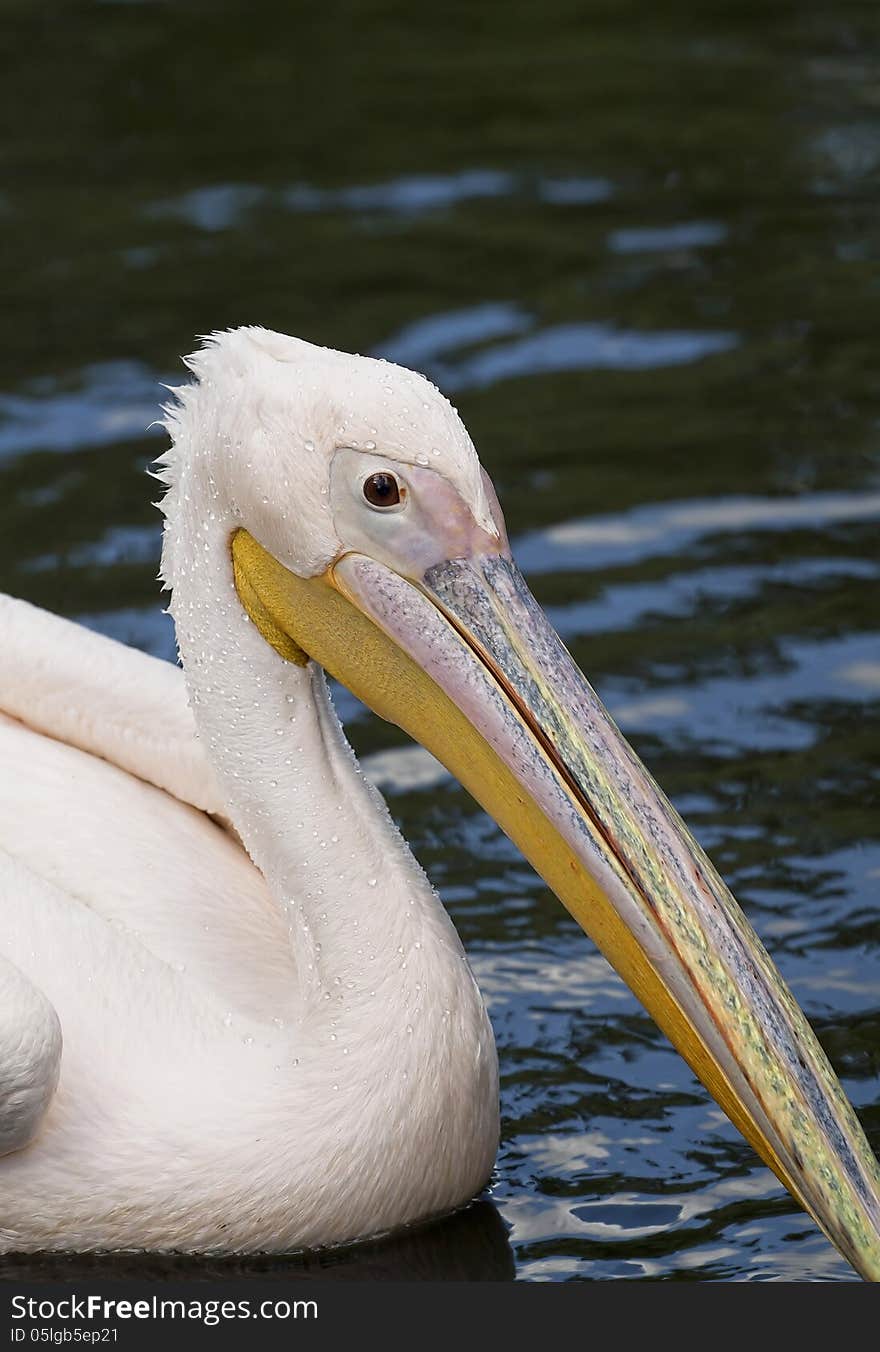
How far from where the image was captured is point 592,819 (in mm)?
3361

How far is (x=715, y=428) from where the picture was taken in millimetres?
6652

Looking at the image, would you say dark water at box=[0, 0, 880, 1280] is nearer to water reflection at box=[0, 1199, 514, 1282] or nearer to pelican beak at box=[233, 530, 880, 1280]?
water reflection at box=[0, 1199, 514, 1282]

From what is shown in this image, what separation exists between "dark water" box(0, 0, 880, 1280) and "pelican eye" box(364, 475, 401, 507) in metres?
1.23

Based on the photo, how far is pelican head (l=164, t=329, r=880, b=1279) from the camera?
326cm

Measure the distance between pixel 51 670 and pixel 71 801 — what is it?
0.27 metres

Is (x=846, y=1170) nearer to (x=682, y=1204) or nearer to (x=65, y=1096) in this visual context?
(x=682, y=1204)

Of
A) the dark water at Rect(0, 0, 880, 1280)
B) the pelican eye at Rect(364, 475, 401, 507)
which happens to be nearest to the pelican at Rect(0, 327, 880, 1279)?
the pelican eye at Rect(364, 475, 401, 507)

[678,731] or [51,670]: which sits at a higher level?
[678,731]

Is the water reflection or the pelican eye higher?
the pelican eye

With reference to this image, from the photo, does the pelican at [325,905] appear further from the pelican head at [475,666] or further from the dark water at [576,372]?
the dark water at [576,372]

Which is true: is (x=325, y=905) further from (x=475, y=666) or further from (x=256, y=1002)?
(x=475, y=666)

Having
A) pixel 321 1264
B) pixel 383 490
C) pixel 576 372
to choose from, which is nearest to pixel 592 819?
pixel 383 490

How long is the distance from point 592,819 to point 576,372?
12.5ft

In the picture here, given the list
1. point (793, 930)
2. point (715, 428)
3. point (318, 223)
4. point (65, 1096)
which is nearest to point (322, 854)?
point (65, 1096)
